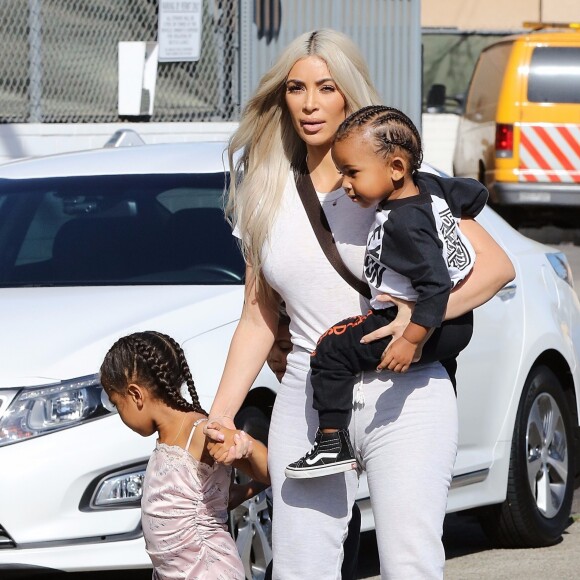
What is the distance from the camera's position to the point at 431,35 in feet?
64.3

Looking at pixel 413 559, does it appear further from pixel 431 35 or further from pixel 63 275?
pixel 431 35

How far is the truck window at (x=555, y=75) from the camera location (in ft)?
43.0

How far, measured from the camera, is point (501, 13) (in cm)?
2162

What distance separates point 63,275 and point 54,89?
6968mm

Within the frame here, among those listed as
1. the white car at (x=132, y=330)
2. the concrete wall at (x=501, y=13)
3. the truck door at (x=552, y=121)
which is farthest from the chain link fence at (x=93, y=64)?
the concrete wall at (x=501, y=13)

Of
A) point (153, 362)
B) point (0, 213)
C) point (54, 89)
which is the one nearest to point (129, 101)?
point (54, 89)

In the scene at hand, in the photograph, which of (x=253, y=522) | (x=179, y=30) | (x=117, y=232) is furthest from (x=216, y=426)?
(x=179, y=30)

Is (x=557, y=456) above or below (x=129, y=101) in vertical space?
below

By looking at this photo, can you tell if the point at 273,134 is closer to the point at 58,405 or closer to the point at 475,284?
the point at 475,284

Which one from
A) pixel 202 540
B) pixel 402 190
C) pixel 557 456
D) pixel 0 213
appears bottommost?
pixel 557 456

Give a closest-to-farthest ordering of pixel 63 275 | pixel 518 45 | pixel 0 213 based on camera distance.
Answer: pixel 63 275
pixel 0 213
pixel 518 45

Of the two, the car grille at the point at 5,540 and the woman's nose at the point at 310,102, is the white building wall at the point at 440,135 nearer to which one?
the car grille at the point at 5,540

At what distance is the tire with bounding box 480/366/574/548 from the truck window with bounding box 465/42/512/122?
7.94 metres

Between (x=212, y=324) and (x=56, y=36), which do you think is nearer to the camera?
(x=212, y=324)
